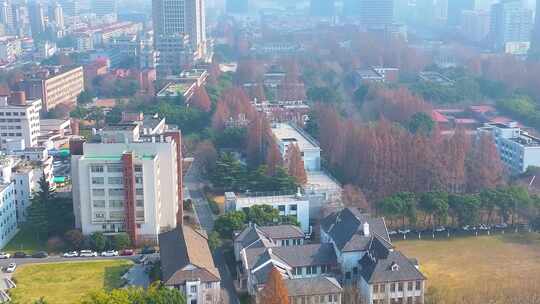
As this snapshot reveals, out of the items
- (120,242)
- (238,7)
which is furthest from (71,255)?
(238,7)

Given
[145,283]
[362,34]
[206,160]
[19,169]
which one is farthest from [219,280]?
[362,34]

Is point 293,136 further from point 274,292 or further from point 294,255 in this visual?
point 274,292

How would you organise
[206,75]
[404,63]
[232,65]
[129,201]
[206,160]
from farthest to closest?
[232,65]
[404,63]
[206,75]
[206,160]
[129,201]

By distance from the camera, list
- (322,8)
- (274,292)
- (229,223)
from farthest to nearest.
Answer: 1. (322,8)
2. (229,223)
3. (274,292)

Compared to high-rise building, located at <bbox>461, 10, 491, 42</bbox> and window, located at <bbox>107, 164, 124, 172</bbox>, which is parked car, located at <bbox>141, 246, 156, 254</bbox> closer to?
window, located at <bbox>107, 164, 124, 172</bbox>

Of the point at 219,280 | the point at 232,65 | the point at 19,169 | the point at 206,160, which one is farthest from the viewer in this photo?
the point at 232,65

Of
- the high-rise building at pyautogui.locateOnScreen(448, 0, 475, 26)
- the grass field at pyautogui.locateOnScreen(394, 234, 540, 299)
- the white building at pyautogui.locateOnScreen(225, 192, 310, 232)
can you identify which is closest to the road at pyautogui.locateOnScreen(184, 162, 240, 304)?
the white building at pyautogui.locateOnScreen(225, 192, 310, 232)

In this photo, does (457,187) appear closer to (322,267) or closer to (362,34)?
(322,267)
